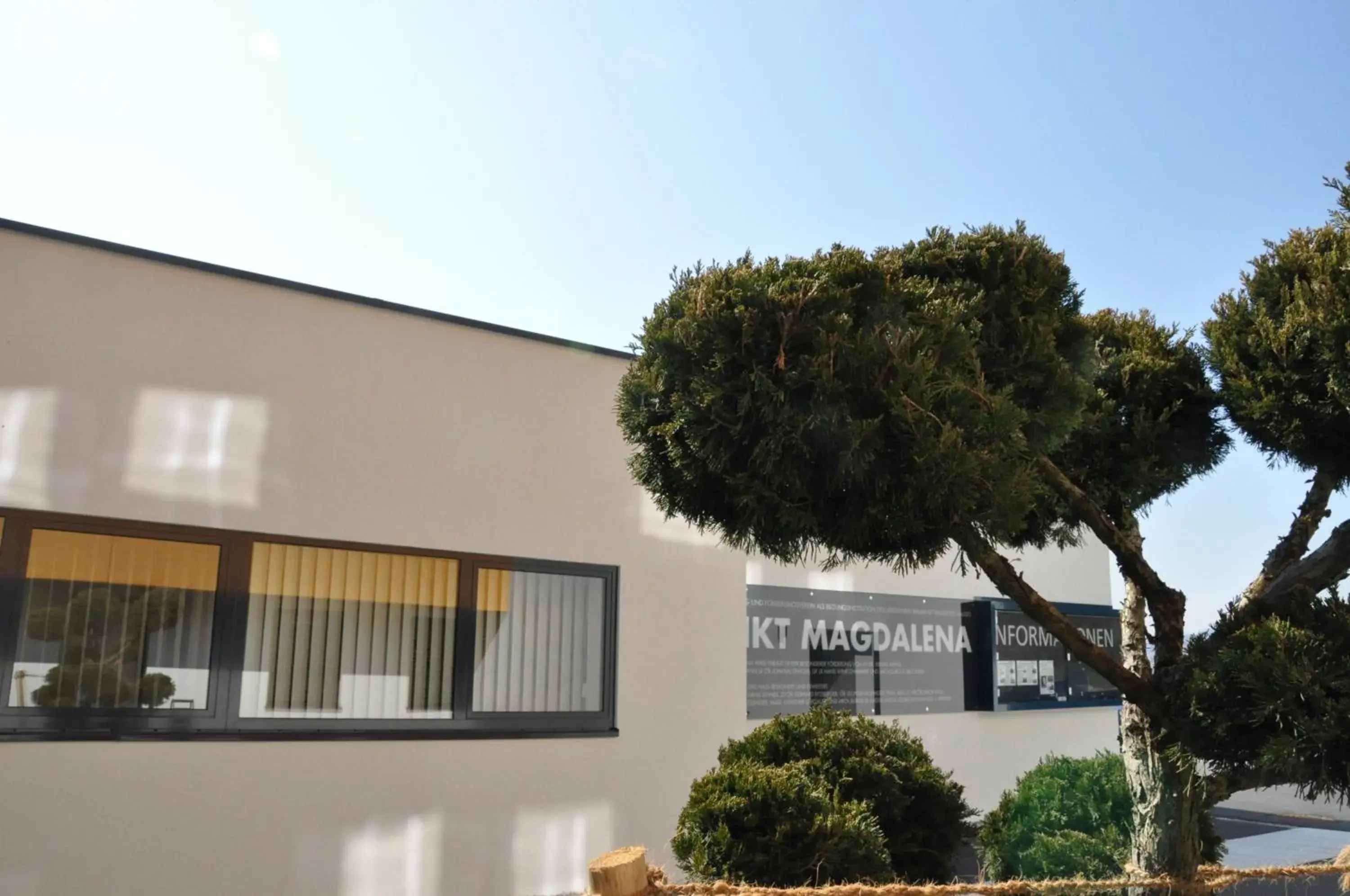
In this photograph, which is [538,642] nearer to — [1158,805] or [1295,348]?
[1158,805]

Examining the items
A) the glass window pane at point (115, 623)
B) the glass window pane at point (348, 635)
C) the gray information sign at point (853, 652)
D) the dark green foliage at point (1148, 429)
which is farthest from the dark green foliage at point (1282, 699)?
the glass window pane at point (115, 623)

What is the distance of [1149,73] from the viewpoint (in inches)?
232

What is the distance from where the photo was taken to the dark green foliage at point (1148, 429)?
412cm

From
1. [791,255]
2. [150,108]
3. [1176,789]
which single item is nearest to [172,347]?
[150,108]

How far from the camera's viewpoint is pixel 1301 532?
3887mm

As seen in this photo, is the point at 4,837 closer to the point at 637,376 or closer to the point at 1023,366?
the point at 637,376

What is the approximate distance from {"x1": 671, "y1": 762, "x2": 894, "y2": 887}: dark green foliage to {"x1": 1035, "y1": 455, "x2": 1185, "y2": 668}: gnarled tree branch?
143cm

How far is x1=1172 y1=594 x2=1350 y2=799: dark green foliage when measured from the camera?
285 cm

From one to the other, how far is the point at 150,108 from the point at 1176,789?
571 cm

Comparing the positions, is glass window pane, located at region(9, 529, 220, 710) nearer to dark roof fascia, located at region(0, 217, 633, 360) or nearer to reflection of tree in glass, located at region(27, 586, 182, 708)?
reflection of tree in glass, located at region(27, 586, 182, 708)

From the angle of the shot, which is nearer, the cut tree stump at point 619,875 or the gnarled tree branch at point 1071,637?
the cut tree stump at point 619,875

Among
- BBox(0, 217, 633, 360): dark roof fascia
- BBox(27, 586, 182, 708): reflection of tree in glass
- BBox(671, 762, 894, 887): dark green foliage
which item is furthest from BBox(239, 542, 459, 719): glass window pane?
BBox(671, 762, 894, 887): dark green foliage

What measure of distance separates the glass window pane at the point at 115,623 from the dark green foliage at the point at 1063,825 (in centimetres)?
398

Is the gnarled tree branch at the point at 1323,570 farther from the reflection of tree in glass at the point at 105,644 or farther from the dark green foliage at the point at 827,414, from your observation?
the reflection of tree in glass at the point at 105,644
